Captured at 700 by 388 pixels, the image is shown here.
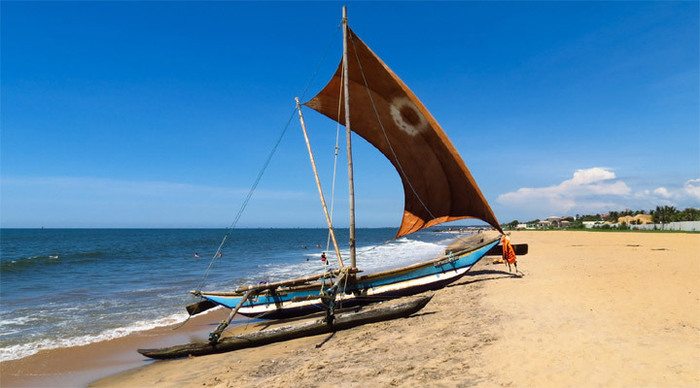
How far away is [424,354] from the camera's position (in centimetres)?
745

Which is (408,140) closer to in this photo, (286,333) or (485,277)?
(485,277)

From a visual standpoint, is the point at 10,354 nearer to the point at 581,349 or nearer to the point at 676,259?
the point at 581,349

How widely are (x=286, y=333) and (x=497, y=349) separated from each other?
550 centimetres

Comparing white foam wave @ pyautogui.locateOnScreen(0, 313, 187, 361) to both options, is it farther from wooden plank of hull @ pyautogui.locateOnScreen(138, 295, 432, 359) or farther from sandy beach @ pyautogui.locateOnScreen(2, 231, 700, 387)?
wooden plank of hull @ pyautogui.locateOnScreen(138, 295, 432, 359)

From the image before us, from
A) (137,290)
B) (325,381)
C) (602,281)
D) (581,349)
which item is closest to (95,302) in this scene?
(137,290)

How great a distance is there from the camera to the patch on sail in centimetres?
1435

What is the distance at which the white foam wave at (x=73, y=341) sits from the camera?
1075 centimetres

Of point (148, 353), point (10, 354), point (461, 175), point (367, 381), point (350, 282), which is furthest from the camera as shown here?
point (461, 175)

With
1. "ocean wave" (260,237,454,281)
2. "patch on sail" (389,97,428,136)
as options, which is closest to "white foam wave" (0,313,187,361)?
"ocean wave" (260,237,454,281)

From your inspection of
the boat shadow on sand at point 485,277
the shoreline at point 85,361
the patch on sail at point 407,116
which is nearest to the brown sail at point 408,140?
the patch on sail at point 407,116

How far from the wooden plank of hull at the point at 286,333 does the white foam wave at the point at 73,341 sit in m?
3.38

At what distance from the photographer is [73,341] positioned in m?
11.9

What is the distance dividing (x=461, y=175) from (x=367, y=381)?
9.50 metres

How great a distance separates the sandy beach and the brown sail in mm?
4166
